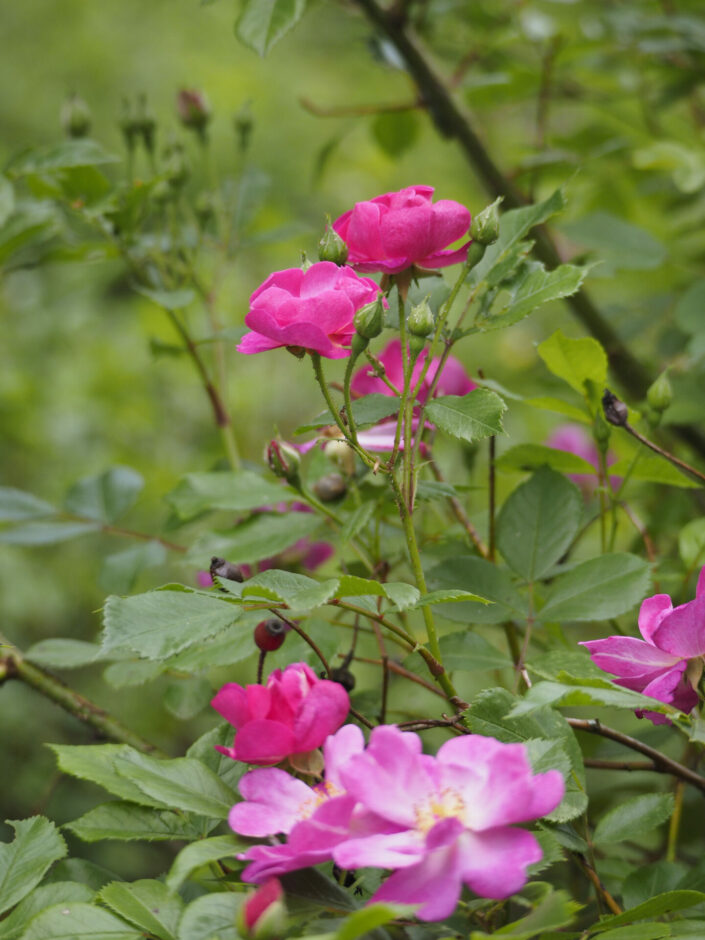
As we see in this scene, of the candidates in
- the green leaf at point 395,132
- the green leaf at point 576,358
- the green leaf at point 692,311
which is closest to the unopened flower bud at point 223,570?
the green leaf at point 576,358

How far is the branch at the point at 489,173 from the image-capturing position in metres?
0.85

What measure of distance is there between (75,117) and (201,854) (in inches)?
28.9

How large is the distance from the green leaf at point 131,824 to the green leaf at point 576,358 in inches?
13.4

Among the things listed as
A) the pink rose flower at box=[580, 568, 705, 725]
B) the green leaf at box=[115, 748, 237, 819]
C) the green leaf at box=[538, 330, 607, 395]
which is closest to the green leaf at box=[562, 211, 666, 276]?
the green leaf at box=[538, 330, 607, 395]

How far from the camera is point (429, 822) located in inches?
12.4

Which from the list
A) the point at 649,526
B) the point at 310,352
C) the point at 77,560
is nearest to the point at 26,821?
the point at 310,352

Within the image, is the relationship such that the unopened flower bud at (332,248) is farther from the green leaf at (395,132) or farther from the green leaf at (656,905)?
the green leaf at (395,132)

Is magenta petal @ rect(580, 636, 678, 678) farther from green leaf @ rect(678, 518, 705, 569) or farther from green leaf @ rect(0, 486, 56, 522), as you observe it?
green leaf @ rect(0, 486, 56, 522)

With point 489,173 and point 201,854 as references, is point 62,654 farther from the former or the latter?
point 489,173

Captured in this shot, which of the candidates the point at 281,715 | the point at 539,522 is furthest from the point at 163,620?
the point at 539,522

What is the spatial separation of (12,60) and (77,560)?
2.25m

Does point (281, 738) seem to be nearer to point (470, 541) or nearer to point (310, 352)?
point (310, 352)

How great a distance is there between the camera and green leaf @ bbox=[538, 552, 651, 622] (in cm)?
49

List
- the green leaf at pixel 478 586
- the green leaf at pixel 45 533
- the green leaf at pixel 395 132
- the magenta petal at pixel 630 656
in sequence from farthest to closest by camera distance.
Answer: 1. the green leaf at pixel 395 132
2. the green leaf at pixel 45 533
3. the green leaf at pixel 478 586
4. the magenta petal at pixel 630 656
